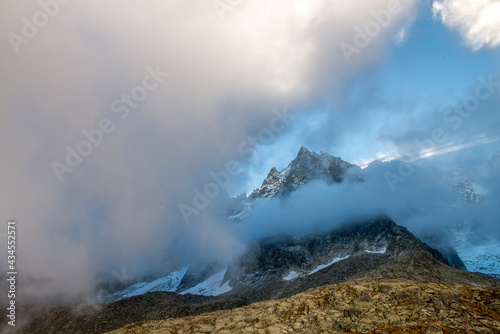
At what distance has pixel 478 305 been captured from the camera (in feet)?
47.9

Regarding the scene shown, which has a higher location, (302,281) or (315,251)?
(315,251)

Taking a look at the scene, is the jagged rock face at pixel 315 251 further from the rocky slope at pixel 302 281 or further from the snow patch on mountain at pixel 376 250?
the rocky slope at pixel 302 281

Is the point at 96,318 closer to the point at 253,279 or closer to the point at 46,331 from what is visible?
the point at 46,331

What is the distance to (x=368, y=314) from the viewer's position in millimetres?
15906

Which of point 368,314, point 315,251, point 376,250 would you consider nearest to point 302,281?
point 376,250

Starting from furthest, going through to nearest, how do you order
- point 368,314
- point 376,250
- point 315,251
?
point 315,251
point 376,250
point 368,314

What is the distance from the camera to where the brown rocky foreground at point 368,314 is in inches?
539

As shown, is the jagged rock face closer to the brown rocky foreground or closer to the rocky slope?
the rocky slope

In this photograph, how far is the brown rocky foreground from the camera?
13.7 m

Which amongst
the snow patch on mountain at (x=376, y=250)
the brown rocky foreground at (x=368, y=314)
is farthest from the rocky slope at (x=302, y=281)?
the brown rocky foreground at (x=368, y=314)

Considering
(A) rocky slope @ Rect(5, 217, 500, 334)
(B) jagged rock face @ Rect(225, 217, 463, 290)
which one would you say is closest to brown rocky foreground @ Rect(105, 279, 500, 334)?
(A) rocky slope @ Rect(5, 217, 500, 334)

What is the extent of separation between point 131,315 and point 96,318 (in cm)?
1298

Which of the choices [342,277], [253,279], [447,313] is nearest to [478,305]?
[447,313]

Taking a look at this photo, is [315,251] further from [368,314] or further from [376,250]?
[368,314]
